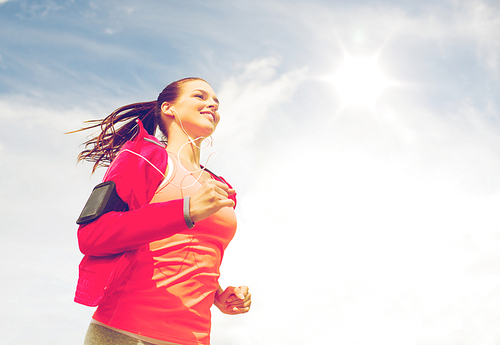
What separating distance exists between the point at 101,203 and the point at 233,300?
5.70 ft

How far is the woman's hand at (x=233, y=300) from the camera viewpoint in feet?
12.2

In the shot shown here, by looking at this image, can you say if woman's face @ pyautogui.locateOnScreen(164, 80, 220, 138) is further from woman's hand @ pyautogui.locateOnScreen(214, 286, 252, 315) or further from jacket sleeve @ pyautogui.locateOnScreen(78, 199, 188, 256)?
woman's hand @ pyautogui.locateOnScreen(214, 286, 252, 315)

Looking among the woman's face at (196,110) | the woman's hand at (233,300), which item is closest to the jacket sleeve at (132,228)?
the woman's face at (196,110)

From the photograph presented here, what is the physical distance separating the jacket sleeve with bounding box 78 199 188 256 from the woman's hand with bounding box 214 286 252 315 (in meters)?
1.43

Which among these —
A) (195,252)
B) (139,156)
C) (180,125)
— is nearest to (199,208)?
(195,252)

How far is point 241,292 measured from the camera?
373cm

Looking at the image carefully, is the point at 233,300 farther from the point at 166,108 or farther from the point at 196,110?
the point at 166,108

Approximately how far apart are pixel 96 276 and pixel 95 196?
1.90 ft

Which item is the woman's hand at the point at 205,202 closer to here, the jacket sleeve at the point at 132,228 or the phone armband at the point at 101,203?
the jacket sleeve at the point at 132,228

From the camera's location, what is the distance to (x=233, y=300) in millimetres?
3711

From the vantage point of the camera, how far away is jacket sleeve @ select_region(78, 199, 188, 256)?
8.21 ft

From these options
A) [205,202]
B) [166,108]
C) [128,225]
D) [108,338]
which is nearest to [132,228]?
[128,225]

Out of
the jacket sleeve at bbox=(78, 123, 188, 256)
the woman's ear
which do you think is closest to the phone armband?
the jacket sleeve at bbox=(78, 123, 188, 256)

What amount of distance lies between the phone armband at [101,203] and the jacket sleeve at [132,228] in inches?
2.3
